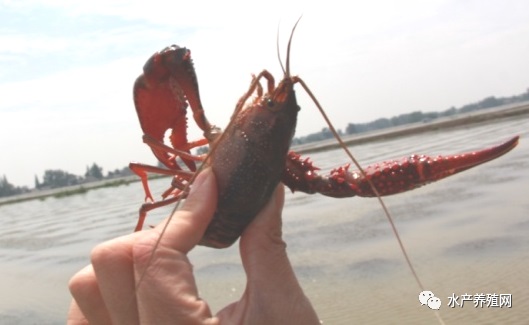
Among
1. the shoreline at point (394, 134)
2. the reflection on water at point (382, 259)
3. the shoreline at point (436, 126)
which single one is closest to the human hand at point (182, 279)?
the reflection on water at point (382, 259)

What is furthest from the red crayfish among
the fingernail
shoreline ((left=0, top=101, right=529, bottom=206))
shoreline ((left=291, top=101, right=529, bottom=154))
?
shoreline ((left=291, top=101, right=529, bottom=154))

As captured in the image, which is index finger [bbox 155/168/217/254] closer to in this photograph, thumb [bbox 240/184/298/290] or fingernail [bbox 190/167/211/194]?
fingernail [bbox 190/167/211/194]

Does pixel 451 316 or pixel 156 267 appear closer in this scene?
pixel 156 267

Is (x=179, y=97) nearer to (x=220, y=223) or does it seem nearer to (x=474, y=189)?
(x=220, y=223)

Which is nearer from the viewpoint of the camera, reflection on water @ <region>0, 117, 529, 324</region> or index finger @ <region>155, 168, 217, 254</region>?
index finger @ <region>155, 168, 217, 254</region>

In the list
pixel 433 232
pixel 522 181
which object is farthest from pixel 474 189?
pixel 433 232

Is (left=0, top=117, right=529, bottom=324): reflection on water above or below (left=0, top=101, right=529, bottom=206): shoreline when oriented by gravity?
above

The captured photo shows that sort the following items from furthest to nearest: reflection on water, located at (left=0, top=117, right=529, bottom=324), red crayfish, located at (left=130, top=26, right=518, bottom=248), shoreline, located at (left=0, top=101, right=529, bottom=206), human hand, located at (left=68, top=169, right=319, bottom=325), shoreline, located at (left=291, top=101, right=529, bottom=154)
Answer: shoreline, located at (left=0, top=101, right=529, bottom=206), shoreline, located at (left=291, top=101, right=529, bottom=154), reflection on water, located at (left=0, top=117, right=529, bottom=324), red crayfish, located at (left=130, top=26, right=518, bottom=248), human hand, located at (left=68, top=169, right=319, bottom=325)
